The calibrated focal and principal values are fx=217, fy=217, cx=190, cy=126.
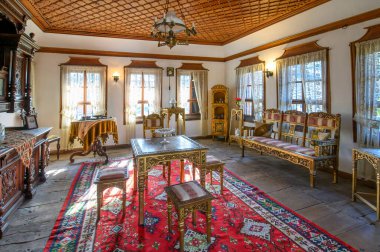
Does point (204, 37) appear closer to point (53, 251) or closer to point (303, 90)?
point (303, 90)

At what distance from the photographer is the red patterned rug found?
2148 mm


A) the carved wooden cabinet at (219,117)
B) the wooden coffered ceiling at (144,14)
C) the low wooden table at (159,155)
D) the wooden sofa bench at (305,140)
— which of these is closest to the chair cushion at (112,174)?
the low wooden table at (159,155)

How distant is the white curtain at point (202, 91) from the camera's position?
7582 millimetres

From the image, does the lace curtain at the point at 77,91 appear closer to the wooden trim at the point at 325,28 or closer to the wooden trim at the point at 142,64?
the wooden trim at the point at 142,64

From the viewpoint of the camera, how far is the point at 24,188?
10.3 ft

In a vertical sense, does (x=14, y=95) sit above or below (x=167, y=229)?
above

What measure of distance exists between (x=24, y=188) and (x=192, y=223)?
2524 mm

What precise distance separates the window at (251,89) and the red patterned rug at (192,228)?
3.58m

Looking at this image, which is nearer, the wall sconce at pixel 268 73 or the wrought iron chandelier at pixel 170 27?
the wrought iron chandelier at pixel 170 27

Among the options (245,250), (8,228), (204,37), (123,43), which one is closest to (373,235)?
(245,250)

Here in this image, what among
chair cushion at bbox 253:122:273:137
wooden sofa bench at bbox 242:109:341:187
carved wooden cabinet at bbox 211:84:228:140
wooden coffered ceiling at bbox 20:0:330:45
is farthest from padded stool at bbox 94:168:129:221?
carved wooden cabinet at bbox 211:84:228:140

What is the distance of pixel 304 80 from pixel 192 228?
4.11 metres

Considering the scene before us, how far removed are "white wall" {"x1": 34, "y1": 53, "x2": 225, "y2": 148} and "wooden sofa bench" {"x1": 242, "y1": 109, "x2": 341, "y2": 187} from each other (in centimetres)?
300

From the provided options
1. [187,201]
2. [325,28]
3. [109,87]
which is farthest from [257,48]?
[187,201]
